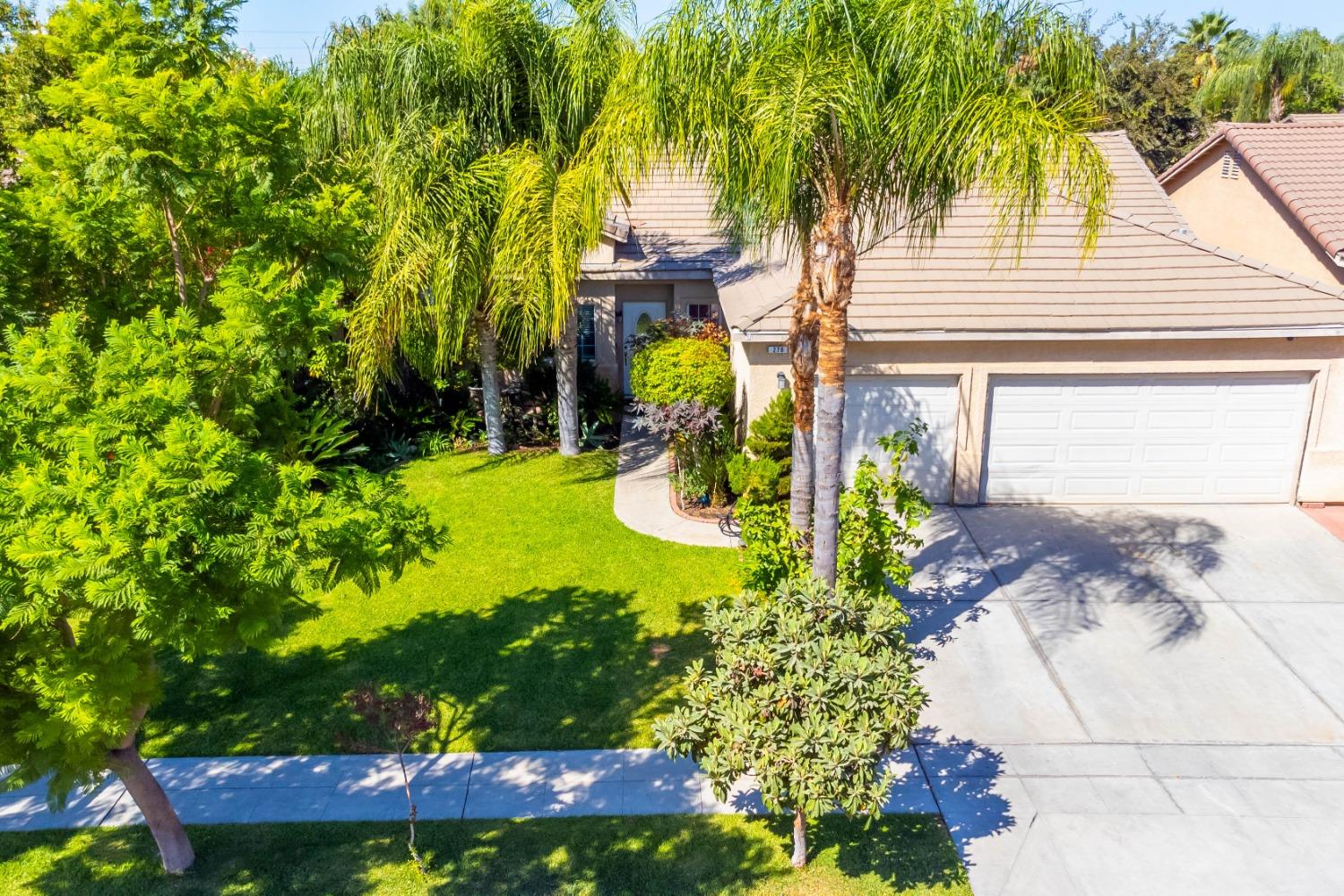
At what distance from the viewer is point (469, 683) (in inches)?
386

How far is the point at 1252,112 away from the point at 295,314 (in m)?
35.5

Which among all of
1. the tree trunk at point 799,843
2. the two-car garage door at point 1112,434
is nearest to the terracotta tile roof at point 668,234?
the two-car garage door at point 1112,434

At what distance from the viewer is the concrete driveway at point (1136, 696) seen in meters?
7.26

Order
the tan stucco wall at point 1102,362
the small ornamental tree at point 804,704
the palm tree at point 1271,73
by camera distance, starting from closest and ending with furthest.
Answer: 1. the small ornamental tree at point 804,704
2. the tan stucco wall at point 1102,362
3. the palm tree at point 1271,73

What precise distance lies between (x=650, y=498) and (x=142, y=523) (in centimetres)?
1011

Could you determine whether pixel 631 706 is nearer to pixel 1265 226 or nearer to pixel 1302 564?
pixel 1302 564

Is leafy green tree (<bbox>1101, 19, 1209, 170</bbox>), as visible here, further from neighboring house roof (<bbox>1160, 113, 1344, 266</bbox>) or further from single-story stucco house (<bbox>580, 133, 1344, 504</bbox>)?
single-story stucco house (<bbox>580, 133, 1344, 504</bbox>)

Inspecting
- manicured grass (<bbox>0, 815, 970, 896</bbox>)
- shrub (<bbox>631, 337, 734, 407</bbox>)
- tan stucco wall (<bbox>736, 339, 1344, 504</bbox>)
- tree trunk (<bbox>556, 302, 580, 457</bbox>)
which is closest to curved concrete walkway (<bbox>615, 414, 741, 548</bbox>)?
tree trunk (<bbox>556, 302, 580, 457</bbox>)

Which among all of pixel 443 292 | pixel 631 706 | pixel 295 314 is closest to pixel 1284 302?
pixel 631 706

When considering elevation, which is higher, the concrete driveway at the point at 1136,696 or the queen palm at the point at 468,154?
the queen palm at the point at 468,154

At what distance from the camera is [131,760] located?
23.1 feet

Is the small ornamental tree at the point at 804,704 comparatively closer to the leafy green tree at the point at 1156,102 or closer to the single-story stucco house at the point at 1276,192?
the single-story stucco house at the point at 1276,192

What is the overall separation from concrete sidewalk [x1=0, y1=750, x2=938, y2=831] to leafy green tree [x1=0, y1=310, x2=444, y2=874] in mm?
1406

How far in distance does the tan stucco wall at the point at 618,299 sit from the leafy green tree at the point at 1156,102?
22.8 m
